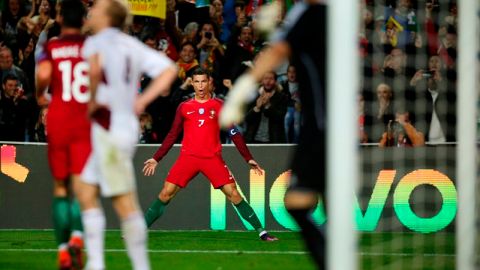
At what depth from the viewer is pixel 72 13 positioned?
945 centimetres

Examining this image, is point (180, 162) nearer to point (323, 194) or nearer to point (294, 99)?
point (294, 99)

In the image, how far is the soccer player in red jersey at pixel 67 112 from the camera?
9.45 metres

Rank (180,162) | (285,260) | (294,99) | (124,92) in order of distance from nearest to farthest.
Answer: (124,92)
(285,260)
(180,162)
(294,99)

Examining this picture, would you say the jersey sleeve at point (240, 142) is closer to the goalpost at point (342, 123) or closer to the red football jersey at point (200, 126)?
the red football jersey at point (200, 126)

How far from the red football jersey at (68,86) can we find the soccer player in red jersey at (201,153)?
4784 millimetres

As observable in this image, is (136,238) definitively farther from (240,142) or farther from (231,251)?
(240,142)

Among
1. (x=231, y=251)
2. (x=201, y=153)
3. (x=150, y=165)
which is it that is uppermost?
(x=201, y=153)

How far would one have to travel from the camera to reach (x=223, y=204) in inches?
619

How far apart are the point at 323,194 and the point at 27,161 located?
26.9 ft

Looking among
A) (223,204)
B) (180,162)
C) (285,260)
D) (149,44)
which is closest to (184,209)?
(223,204)

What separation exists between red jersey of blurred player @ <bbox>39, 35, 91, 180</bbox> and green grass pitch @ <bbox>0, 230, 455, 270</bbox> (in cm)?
190

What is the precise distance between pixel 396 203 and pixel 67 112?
6.68 metres

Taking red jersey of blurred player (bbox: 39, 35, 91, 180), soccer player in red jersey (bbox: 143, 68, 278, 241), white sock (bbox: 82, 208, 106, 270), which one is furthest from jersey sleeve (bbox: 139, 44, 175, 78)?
Answer: soccer player in red jersey (bbox: 143, 68, 278, 241)

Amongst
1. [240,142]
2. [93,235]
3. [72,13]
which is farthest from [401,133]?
[93,235]
